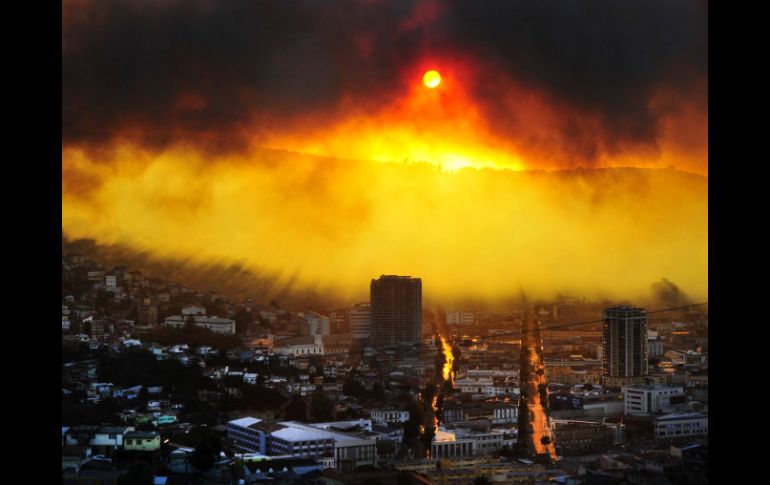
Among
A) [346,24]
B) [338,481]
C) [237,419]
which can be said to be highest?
[346,24]

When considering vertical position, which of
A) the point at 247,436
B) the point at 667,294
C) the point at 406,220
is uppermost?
the point at 406,220

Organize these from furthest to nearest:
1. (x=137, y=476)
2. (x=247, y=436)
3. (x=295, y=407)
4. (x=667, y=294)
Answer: (x=667, y=294) < (x=295, y=407) < (x=247, y=436) < (x=137, y=476)

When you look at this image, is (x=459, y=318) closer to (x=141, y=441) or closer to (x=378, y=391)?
(x=378, y=391)

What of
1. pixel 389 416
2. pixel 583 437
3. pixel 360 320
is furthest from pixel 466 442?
pixel 360 320

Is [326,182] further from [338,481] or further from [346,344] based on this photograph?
[338,481]
